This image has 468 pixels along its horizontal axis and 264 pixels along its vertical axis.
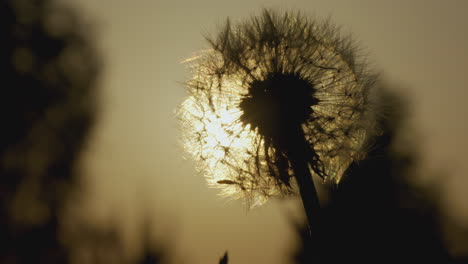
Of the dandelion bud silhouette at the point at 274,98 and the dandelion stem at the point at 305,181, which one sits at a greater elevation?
the dandelion bud silhouette at the point at 274,98

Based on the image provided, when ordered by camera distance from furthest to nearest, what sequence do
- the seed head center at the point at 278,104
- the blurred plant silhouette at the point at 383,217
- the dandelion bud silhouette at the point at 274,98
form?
the dandelion bud silhouette at the point at 274,98, the seed head center at the point at 278,104, the blurred plant silhouette at the point at 383,217

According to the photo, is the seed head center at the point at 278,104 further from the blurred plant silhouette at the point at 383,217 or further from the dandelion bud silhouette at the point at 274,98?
the blurred plant silhouette at the point at 383,217

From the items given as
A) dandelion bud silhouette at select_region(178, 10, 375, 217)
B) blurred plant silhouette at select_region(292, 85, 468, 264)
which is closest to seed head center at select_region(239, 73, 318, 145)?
dandelion bud silhouette at select_region(178, 10, 375, 217)

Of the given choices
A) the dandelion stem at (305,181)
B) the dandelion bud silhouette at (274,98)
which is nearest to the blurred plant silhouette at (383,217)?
the dandelion stem at (305,181)

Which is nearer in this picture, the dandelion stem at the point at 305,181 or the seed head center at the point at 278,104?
the dandelion stem at the point at 305,181

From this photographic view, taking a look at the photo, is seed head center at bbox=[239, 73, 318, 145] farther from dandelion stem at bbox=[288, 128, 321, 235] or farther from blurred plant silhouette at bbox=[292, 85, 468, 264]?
blurred plant silhouette at bbox=[292, 85, 468, 264]

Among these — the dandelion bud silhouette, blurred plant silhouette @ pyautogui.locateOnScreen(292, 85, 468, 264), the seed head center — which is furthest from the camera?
the dandelion bud silhouette
